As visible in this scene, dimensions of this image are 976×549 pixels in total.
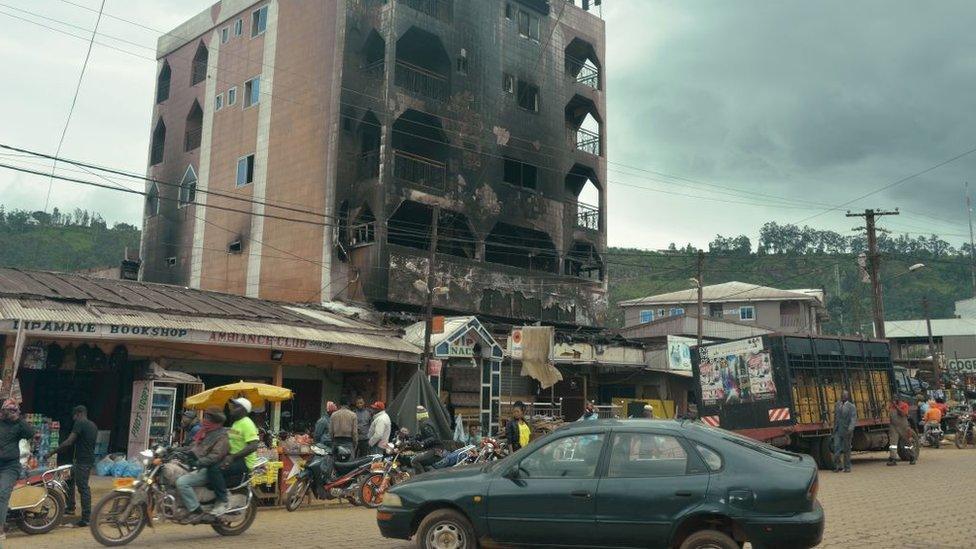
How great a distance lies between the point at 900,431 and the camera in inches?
888

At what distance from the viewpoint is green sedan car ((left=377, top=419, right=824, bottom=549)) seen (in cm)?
721

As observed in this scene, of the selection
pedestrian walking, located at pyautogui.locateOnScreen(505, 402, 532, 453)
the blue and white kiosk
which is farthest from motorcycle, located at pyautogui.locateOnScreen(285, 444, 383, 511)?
the blue and white kiosk

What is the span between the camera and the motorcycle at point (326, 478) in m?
13.5

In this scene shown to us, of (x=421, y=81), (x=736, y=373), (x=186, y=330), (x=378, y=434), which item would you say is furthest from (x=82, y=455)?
(x=421, y=81)

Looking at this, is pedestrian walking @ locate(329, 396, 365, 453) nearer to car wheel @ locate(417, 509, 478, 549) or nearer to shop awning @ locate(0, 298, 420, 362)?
shop awning @ locate(0, 298, 420, 362)

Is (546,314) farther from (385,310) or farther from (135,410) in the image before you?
(135,410)

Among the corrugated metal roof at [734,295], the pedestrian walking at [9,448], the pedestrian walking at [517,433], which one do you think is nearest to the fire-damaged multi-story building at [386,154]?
the pedestrian walking at [517,433]

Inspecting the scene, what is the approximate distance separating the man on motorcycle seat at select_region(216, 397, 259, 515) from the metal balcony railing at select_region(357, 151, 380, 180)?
22.6 metres

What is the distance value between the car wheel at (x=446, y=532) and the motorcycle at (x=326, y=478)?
19.4ft

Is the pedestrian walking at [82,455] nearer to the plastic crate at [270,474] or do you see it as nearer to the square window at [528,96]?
the plastic crate at [270,474]

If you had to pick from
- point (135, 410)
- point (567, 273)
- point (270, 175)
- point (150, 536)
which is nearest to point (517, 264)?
point (567, 273)

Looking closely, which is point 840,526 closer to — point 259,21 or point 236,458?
point 236,458

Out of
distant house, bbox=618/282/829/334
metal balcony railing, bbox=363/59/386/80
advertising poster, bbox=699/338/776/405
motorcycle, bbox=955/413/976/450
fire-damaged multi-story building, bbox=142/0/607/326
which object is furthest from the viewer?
distant house, bbox=618/282/829/334

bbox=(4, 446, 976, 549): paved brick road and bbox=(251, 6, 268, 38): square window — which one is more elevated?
bbox=(251, 6, 268, 38): square window
